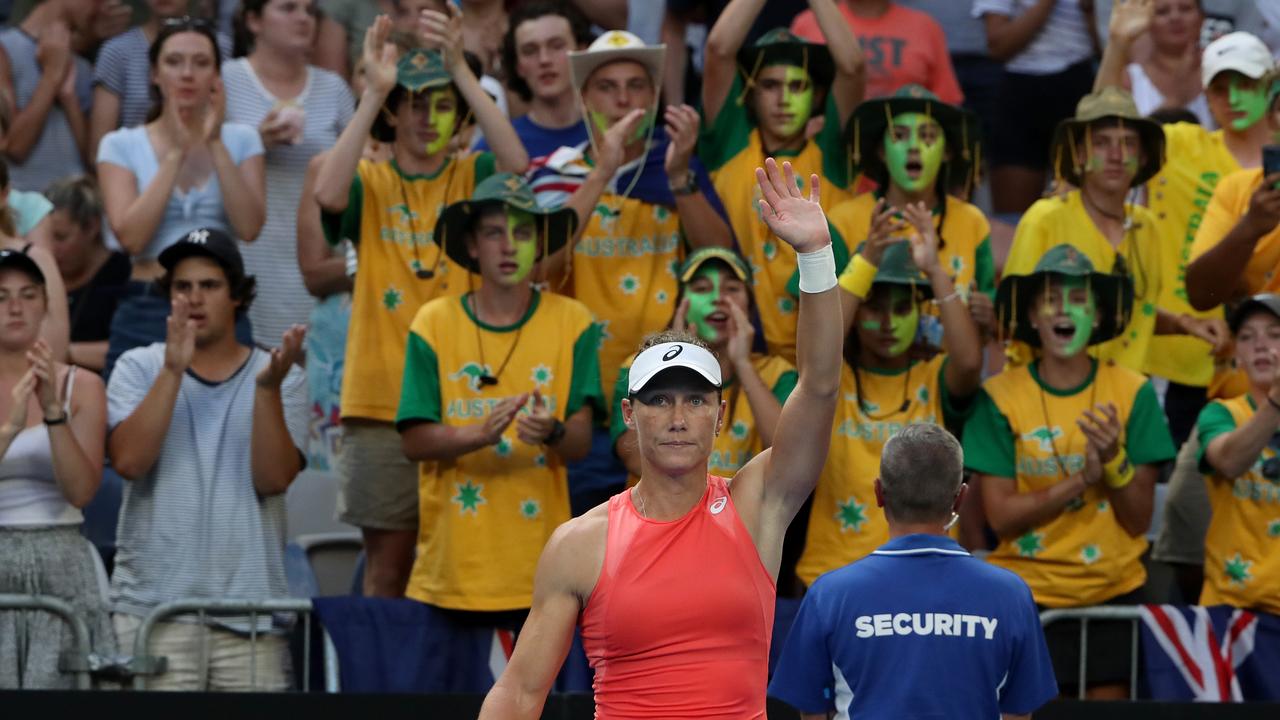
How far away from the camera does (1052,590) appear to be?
7773 mm

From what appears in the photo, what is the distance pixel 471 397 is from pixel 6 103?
3441mm

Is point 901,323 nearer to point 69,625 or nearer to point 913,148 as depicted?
point 913,148

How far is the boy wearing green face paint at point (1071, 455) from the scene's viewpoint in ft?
25.2

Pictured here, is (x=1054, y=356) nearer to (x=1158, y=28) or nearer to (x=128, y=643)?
(x=1158, y=28)

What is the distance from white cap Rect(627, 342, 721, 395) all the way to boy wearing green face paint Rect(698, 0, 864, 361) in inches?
135

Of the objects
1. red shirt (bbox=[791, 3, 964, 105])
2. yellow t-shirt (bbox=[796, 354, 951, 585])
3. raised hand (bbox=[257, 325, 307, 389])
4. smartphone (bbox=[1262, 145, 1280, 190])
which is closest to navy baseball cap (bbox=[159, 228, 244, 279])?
raised hand (bbox=[257, 325, 307, 389])

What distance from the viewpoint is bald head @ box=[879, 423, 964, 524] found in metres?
5.53

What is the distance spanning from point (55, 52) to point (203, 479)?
12.9 ft

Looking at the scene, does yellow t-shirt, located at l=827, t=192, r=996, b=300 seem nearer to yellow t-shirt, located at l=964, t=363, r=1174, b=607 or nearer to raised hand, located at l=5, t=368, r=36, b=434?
yellow t-shirt, located at l=964, t=363, r=1174, b=607

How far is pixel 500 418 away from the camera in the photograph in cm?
729

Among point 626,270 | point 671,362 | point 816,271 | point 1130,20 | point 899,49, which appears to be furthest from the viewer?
point 899,49

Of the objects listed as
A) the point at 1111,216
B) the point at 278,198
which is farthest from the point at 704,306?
the point at 278,198

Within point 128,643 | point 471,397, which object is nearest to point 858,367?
point 471,397

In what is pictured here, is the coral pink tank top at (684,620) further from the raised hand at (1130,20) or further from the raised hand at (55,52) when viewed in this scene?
the raised hand at (55,52)
